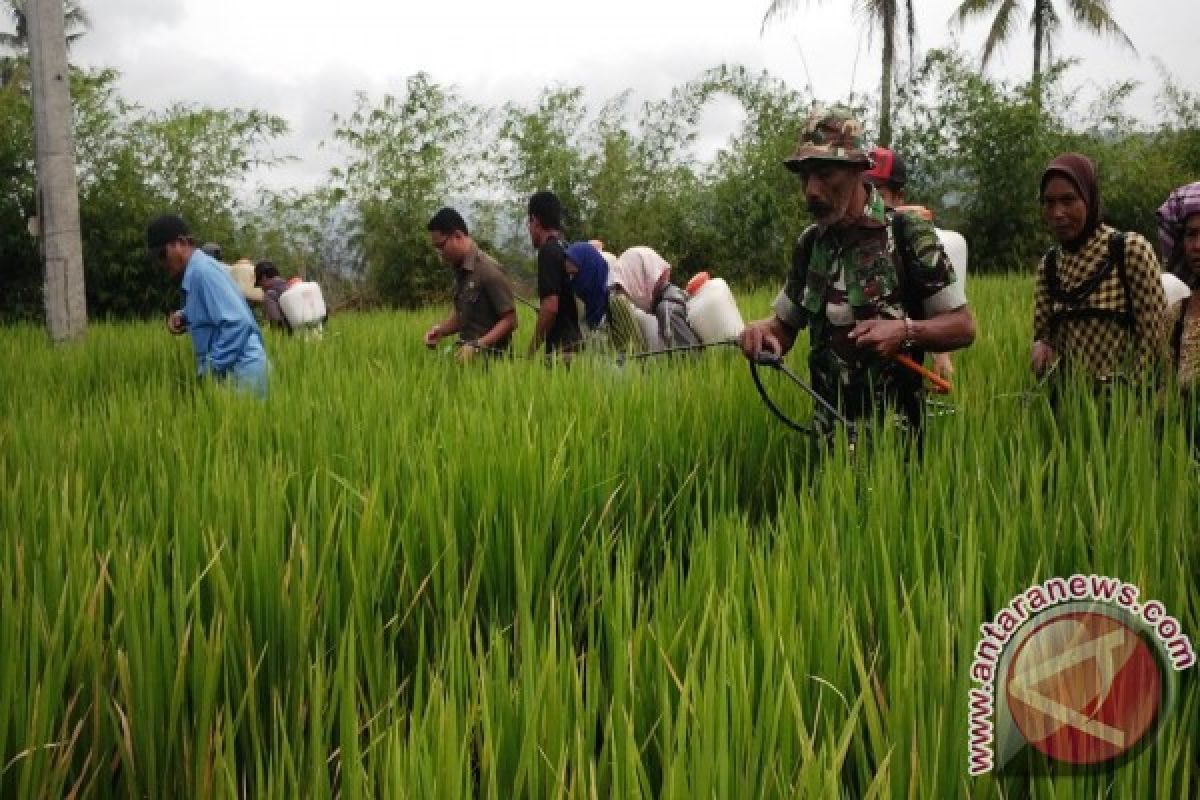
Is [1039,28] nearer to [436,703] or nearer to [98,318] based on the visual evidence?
[98,318]

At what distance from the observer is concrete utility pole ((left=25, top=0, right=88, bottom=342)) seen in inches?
235

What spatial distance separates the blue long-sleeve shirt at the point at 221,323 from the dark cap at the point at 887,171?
2565 mm

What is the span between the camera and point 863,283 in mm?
2143

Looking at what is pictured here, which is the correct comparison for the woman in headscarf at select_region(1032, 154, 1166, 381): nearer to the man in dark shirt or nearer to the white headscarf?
the white headscarf

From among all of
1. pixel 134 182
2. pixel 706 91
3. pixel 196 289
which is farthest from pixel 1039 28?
pixel 196 289

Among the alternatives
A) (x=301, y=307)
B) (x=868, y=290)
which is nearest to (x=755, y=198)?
(x=301, y=307)

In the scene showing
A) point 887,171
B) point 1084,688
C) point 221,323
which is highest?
point 887,171

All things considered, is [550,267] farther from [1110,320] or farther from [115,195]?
[115,195]

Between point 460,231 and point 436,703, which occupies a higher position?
point 460,231

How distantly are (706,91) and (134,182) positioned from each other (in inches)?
358

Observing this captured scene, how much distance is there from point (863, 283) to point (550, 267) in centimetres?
226

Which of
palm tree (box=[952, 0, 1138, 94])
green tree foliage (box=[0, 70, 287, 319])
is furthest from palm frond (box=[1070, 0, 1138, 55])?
green tree foliage (box=[0, 70, 287, 319])

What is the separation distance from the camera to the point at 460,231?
14.8 ft

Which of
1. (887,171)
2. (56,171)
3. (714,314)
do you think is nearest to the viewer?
(887,171)
